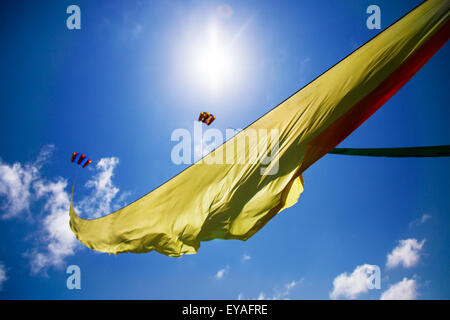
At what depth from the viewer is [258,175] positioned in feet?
7.21

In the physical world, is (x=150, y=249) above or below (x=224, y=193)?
below

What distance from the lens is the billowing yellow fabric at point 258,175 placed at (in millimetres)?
2100

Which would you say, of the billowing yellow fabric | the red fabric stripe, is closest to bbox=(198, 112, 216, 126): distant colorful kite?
the billowing yellow fabric

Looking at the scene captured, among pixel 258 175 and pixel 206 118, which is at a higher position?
pixel 206 118

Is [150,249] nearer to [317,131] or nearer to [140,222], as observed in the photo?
[140,222]

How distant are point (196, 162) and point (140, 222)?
0.74 metres

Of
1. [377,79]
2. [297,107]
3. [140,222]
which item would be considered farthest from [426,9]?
[140,222]

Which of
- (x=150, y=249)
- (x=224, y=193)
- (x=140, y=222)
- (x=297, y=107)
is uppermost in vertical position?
(x=297, y=107)

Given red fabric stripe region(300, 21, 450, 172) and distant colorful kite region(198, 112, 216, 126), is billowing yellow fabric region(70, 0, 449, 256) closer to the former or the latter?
red fabric stripe region(300, 21, 450, 172)

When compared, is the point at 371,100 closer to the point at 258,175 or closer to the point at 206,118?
the point at 258,175

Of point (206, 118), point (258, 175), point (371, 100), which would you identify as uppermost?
point (206, 118)

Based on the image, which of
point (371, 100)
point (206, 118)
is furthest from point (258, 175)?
point (206, 118)
